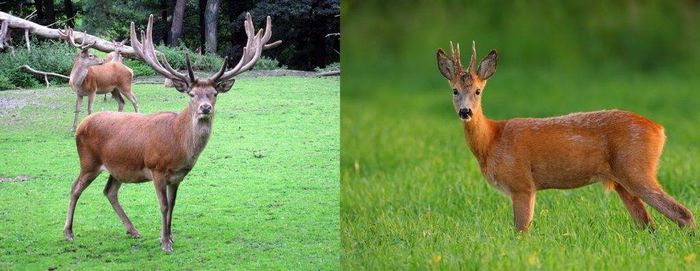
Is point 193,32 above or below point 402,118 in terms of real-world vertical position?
above

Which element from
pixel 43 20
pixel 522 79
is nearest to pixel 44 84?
pixel 43 20

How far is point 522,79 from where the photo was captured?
433 inches

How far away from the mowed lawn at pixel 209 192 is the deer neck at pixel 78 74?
0.09 m

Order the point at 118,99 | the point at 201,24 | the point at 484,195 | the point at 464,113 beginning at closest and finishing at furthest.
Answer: the point at 464,113 < the point at 118,99 < the point at 201,24 < the point at 484,195

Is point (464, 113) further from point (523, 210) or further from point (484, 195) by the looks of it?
point (484, 195)

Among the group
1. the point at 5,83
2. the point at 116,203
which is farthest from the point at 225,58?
the point at 5,83

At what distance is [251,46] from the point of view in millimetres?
5895

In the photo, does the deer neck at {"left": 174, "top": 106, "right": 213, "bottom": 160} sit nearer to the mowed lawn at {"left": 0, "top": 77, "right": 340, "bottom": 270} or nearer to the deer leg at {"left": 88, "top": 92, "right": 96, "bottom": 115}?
the mowed lawn at {"left": 0, "top": 77, "right": 340, "bottom": 270}

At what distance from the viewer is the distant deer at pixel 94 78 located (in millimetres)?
5863

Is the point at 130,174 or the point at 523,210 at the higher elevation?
the point at 130,174

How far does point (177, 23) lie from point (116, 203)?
2.98 feet

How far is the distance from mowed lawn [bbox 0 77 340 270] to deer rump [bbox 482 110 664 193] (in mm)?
912

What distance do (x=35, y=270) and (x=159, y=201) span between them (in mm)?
616

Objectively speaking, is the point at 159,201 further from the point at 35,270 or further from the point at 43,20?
the point at 43,20
